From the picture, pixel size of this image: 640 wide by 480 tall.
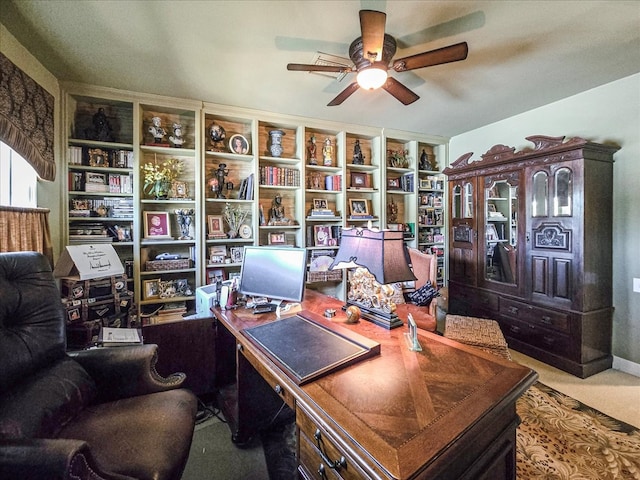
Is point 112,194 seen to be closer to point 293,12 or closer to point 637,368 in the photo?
point 293,12

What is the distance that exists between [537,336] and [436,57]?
270cm

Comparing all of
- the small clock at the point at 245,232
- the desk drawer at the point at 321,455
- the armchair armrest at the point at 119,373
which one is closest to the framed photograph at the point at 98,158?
the small clock at the point at 245,232

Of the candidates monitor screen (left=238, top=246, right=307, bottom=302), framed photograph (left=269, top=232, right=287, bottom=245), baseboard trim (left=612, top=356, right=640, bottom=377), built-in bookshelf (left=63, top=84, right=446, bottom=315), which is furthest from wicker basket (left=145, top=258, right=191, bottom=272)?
baseboard trim (left=612, top=356, right=640, bottom=377)

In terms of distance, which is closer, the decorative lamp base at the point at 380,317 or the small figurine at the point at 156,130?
the decorative lamp base at the point at 380,317

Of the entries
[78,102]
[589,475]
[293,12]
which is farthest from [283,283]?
[78,102]

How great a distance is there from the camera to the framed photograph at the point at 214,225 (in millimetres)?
3205

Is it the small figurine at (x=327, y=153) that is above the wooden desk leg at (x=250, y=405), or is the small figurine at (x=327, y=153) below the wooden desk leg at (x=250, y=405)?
above

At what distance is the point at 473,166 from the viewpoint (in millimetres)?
3350

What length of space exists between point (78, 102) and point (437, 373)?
377 centimetres

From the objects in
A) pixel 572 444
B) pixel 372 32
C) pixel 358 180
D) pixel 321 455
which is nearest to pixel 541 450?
pixel 572 444

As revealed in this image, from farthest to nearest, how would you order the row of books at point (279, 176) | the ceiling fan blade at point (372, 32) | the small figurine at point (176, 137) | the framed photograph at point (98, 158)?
1. the row of books at point (279, 176)
2. the small figurine at point (176, 137)
3. the framed photograph at point (98, 158)
4. the ceiling fan blade at point (372, 32)

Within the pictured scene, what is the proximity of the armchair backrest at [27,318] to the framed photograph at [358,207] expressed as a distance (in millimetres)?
3069

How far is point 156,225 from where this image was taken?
9.75 feet

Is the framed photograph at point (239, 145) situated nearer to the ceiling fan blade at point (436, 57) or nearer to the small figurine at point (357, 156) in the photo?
the small figurine at point (357, 156)
